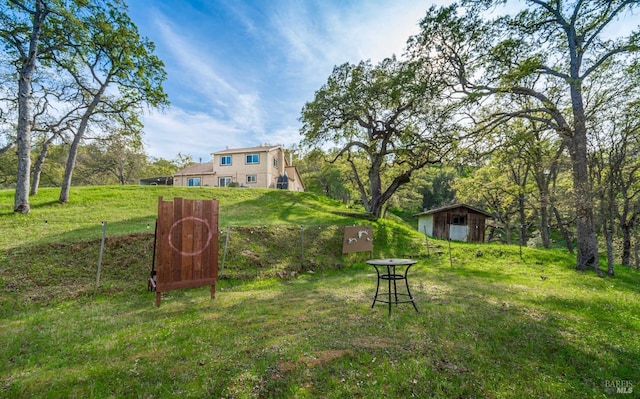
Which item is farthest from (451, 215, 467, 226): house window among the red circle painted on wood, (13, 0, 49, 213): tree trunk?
(13, 0, 49, 213): tree trunk

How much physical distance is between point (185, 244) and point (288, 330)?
11.2 feet

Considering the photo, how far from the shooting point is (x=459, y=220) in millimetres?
26438

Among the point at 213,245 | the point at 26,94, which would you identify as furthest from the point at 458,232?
the point at 26,94

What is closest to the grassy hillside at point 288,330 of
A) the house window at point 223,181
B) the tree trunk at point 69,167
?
the tree trunk at point 69,167

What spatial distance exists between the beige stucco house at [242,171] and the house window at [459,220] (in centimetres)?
1796

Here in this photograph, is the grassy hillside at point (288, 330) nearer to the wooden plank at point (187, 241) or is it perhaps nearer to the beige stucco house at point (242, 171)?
the wooden plank at point (187, 241)

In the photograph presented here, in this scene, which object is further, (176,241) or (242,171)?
(242,171)

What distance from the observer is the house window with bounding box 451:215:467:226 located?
2628 cm

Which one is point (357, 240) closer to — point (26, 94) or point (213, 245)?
point (213, 245)

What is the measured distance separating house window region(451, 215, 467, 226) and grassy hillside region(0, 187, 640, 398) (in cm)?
1568

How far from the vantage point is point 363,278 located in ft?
31.7

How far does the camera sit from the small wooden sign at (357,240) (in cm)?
1267

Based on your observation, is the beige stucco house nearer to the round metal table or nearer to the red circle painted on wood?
the red circle painted on wood

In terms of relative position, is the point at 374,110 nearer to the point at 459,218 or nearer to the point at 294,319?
the point at 459,218
